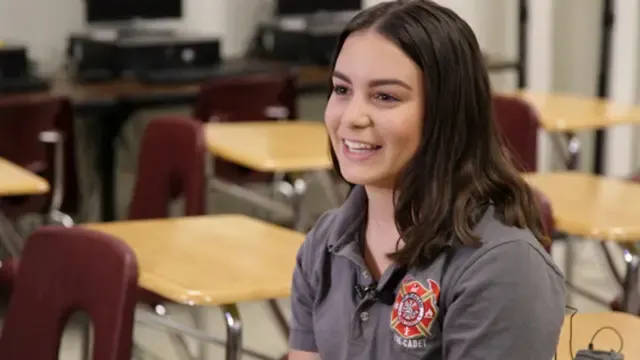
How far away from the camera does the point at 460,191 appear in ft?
5.06

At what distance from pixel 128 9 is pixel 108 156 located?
0.80 m

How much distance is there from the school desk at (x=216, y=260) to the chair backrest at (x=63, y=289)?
311 millimetres

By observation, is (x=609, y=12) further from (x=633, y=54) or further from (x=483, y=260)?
(x=483, y=260)

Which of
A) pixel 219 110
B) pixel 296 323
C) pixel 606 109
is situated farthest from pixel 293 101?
pixel 296 323

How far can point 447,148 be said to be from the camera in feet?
5.02

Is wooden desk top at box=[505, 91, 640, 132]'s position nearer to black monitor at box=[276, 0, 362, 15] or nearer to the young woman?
black monitor at box=[276, 0, 362, 15]

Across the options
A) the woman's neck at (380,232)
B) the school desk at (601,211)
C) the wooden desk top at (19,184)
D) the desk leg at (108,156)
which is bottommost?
the desk leg at (108,156)

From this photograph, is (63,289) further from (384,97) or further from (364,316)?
(384,97)

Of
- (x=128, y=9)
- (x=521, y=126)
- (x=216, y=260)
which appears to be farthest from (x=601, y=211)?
(x=128, y=9)

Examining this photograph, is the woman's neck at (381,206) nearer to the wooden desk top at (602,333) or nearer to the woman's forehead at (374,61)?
the woman's forehead at (374,61)

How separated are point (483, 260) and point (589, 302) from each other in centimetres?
327

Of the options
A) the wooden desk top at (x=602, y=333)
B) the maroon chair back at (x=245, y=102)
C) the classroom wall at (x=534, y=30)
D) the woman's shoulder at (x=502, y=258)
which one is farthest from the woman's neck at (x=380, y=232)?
the classroom wall at (x=534, y=30)

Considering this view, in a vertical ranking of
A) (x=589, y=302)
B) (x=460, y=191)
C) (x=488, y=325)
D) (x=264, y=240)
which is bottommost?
(x=589, y=302)

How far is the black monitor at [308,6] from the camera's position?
19.0 ft
